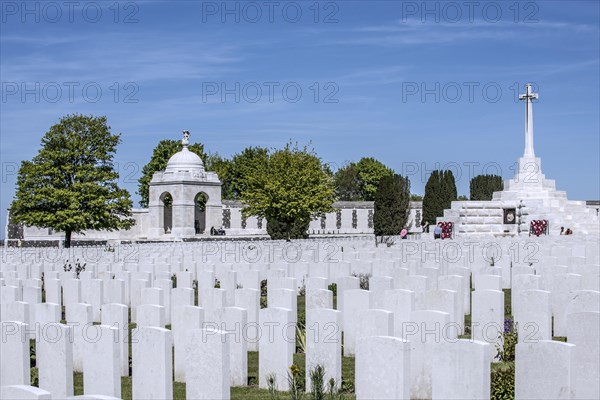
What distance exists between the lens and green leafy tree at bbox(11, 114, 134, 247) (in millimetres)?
36156

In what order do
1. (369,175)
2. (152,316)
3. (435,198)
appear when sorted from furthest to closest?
(369,175) < (435,198) < (152,316)

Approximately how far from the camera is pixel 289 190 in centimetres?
4462

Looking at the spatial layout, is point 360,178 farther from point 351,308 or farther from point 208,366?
point 208,366

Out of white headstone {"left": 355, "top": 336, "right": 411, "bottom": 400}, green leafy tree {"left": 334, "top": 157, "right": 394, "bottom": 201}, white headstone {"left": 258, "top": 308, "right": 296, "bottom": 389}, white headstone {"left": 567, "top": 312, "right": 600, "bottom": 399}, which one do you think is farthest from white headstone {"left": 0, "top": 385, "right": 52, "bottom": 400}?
green leafy tree {"left": 334, "top": 157, "right": 394, "bottom": 201}

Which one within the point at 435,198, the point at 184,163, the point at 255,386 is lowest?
the point at 255,386

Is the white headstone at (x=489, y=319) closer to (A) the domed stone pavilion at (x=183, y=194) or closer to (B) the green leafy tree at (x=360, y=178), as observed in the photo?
(A) the domed stone pavilion at (x=183, y=194)

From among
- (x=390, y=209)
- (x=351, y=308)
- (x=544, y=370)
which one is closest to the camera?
(x=544, y=370)

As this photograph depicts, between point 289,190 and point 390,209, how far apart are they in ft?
41.0

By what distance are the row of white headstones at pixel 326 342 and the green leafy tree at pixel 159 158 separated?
5758cm

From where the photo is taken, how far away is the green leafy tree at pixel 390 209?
55125 mm

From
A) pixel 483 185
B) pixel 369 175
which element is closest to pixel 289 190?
pixel 483 185

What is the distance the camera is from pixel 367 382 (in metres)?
6.41

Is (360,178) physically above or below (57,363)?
above

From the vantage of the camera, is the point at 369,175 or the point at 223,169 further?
the point at 369,175
